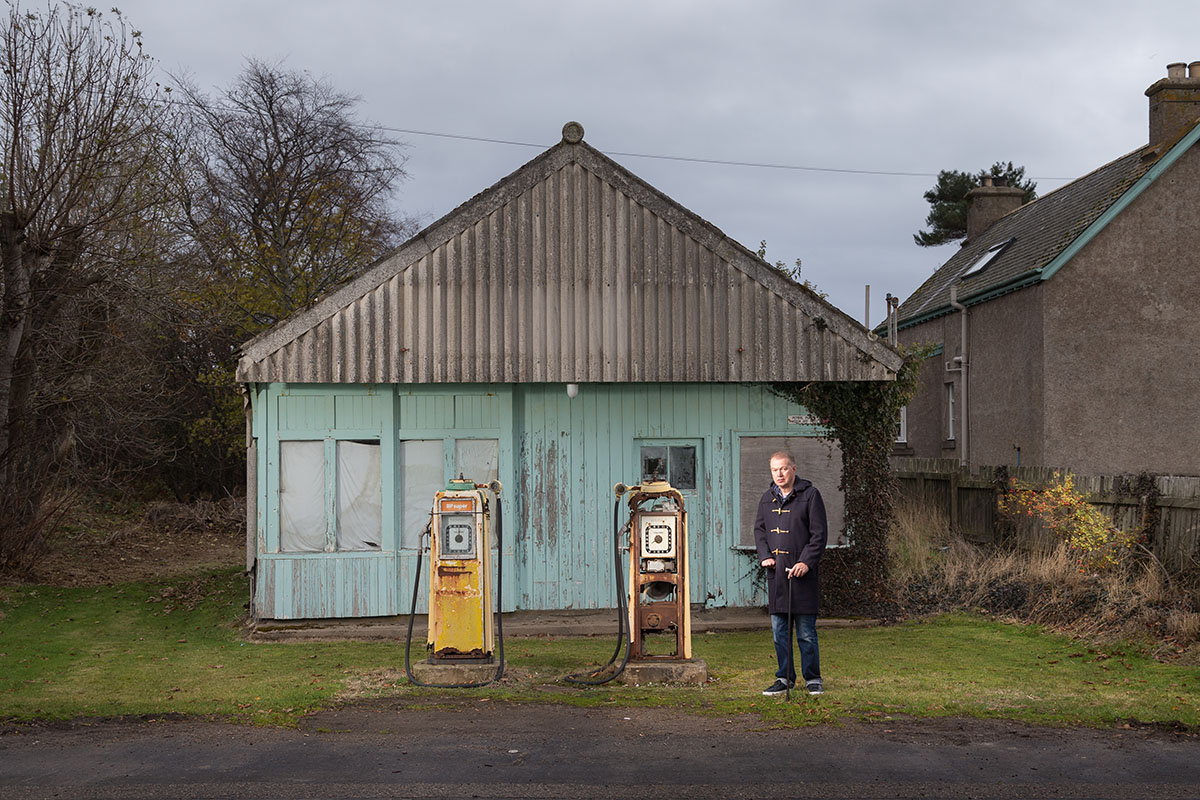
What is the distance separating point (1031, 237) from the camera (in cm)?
2420

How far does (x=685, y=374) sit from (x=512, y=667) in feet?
15.2

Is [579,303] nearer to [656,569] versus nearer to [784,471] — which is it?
[656,569]

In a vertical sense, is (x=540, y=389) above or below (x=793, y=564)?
above

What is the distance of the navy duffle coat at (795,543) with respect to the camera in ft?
31.8

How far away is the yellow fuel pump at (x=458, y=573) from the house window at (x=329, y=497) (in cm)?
384

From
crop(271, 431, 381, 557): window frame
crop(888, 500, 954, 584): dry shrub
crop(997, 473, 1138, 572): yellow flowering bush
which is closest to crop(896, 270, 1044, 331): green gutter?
crop(888, 500, 954, 584): dry shrub

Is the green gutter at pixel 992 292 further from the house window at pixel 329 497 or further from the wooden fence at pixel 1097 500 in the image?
the house window at pixel 329 497

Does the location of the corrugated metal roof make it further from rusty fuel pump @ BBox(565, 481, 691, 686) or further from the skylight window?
the skylight window

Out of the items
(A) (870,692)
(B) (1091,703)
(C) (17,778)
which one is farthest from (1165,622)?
(C) (17,778)

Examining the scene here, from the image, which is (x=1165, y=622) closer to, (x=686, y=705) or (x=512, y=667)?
(x=686, y=705)

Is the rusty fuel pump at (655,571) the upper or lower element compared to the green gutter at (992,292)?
lower

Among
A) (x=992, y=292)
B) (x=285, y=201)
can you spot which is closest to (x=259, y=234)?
(x=285, y=201)

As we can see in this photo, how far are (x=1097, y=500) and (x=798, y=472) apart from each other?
4.19 meters

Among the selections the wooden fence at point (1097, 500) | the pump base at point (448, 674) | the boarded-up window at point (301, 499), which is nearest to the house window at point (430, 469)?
the boarded-up window at point (301, 499)
